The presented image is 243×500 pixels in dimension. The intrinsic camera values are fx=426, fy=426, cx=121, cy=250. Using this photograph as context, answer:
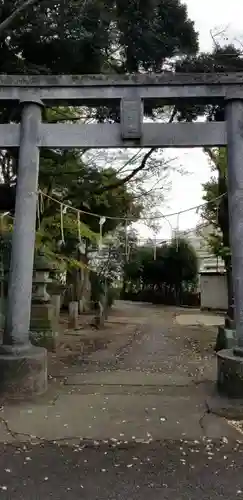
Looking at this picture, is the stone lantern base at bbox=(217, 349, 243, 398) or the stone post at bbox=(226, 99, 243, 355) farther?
the stone post at bbox=(226, 99, 243, 355)

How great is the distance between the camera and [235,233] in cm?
532

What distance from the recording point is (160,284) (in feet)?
105

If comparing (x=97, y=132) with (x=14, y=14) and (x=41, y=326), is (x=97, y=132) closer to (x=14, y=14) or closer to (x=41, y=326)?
(x=14, y=14)

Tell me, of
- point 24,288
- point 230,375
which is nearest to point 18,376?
point 24,288

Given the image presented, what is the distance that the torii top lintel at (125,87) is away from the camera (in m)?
5.50

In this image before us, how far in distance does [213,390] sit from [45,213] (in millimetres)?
6485

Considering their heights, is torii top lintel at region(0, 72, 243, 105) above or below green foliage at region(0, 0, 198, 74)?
below

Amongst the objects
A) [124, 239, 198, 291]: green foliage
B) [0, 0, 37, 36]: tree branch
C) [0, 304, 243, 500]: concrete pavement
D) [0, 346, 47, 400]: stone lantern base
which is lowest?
[0, 304, 243, 500]: concrete pavement

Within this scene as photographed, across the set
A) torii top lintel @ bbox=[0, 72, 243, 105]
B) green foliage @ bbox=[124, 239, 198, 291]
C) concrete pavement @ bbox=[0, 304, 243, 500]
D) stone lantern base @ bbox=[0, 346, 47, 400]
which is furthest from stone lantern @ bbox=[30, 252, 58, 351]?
green foliage @ bbox=[124, 239, 198, 291]

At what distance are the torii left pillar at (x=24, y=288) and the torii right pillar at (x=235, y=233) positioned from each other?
2.23 metres

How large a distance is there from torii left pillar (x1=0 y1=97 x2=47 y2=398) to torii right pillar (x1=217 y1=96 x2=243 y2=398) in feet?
7.32

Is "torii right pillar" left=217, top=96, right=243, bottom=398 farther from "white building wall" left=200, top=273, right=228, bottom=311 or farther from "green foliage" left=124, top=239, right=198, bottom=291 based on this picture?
"green foliage" left=124, top=239, right=198, bottom=291

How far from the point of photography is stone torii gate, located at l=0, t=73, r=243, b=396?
17.6 feet

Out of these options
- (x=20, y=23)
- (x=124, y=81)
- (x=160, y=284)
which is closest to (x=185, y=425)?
(x=124, y=81)
